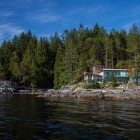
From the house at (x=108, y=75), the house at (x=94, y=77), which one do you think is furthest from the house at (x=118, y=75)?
the house at (x=94, y=77)

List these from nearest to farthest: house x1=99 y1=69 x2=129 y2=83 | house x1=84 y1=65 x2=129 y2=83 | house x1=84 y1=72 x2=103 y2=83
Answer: house x1=99 y1=69 x2=129 y2=83, house x1=84 y1=65 x2=129 y2=83, house x1=84 y1=72 x2=103 y2=83

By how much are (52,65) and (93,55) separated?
21.8 meters

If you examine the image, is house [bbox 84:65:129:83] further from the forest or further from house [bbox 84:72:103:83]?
the forest

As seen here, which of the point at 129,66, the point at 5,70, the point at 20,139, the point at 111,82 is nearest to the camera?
the point at 20,139

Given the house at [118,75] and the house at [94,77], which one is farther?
the house at [94,77]

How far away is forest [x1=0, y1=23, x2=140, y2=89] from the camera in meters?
107

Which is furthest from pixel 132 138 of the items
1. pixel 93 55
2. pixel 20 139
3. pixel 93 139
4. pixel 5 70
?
pixel 5 70

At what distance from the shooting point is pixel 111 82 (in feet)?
294

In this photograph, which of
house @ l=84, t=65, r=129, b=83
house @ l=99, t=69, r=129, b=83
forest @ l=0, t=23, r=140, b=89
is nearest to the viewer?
house @ l=99, t=69, r=129, b=83

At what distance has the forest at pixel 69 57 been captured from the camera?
107 m

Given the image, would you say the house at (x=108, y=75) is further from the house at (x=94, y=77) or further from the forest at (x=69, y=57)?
the forest at (x=69, y=57)

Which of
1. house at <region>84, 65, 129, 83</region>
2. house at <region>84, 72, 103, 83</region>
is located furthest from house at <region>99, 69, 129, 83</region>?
house at <region>84, 72, 103, 83</region>

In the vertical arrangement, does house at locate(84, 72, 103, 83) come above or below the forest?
below

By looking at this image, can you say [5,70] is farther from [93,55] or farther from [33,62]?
[93,55]
